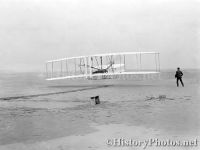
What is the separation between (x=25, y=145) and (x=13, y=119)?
12.0 feet

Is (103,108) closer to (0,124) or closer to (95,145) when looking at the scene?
(0,124)

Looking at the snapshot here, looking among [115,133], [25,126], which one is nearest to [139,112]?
[115,133]

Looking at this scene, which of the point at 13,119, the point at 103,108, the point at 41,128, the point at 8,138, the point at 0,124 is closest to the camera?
the point at 8,138

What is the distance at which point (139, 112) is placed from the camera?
11.4m

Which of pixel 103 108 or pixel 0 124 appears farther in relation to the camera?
pixel 103 108

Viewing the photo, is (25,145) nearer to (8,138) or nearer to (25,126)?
(8,138)

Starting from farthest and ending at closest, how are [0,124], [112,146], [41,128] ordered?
[0,124], [41,128], [112,146]

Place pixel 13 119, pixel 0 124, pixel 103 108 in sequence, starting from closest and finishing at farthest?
pixel 0 124 < pixel 13 119 < pixel 103 108

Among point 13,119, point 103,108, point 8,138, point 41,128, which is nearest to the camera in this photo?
point 8,138

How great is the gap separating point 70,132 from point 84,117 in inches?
90.6

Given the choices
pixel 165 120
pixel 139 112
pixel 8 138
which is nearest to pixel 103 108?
pixel 139 112

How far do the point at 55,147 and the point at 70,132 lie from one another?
1.45 meters

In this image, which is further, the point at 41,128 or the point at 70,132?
the point at 41,128

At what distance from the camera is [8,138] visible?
8062 millimetres
